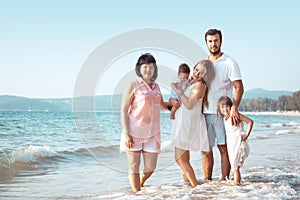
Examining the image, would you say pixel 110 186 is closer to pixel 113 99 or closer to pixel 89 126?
pixel 89 126

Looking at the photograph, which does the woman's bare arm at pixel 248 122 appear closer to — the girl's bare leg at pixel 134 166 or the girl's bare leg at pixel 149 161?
the girl's bare leg at pixel 149 161

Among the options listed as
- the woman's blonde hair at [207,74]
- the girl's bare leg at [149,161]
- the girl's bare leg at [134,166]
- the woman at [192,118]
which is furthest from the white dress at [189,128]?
the girl's bare leg at [134,166]

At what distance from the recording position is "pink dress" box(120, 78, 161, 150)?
12.7 feet

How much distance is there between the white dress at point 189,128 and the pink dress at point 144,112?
33cm

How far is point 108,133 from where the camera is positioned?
14.0 ft

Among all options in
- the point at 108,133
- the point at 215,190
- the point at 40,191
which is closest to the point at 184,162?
the point at 215,190

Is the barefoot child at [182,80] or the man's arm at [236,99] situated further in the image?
the man's arm at [236,99]

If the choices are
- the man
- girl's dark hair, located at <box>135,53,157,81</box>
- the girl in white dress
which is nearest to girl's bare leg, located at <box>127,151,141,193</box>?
girl's dark hair, located at <box>135,53,157,81</box>

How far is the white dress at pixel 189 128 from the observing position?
4.18 m

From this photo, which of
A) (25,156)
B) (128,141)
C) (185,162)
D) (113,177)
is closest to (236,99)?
(185,162)

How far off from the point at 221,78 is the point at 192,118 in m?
0.56

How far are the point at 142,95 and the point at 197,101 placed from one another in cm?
68

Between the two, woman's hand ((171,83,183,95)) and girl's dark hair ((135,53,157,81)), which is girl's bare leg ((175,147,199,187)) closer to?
woman's hand ((171,83,183,95))

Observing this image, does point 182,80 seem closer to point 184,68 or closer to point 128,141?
point 184,68
